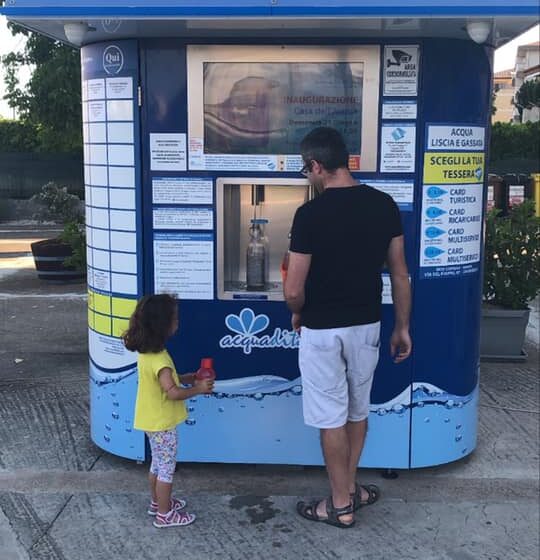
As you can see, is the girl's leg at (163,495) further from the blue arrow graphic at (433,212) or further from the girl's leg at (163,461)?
the blue arrow graphic at (433,212)

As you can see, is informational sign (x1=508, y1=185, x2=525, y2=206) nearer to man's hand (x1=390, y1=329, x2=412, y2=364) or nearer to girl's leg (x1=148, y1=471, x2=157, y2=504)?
man's hand (x1=390, y1=329, x2=412, y2=364)

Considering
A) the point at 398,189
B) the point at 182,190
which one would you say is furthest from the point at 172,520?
the point at 398,189

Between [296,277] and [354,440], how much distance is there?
88 cm

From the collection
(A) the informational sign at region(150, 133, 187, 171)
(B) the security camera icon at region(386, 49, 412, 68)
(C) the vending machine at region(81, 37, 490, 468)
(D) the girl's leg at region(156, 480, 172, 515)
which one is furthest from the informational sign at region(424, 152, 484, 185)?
(D) the girl's leg at region(156, 480, 172, 515)

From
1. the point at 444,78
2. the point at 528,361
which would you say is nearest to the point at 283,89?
the point at 444,78

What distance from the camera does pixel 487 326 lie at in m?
6.03

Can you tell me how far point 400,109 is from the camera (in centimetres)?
352

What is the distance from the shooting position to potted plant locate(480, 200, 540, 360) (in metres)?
5.97

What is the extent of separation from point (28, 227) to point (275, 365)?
15.2 meters

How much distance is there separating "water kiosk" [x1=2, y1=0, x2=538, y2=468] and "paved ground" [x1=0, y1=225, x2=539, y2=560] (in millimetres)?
156

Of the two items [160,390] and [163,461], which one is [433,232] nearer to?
[160,390]

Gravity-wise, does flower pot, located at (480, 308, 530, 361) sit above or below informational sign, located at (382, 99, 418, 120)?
below

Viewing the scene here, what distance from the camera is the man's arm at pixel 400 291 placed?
128 inches

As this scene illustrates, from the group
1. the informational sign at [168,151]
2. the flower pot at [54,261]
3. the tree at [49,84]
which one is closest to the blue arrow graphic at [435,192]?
the informational sign at [168,151]
